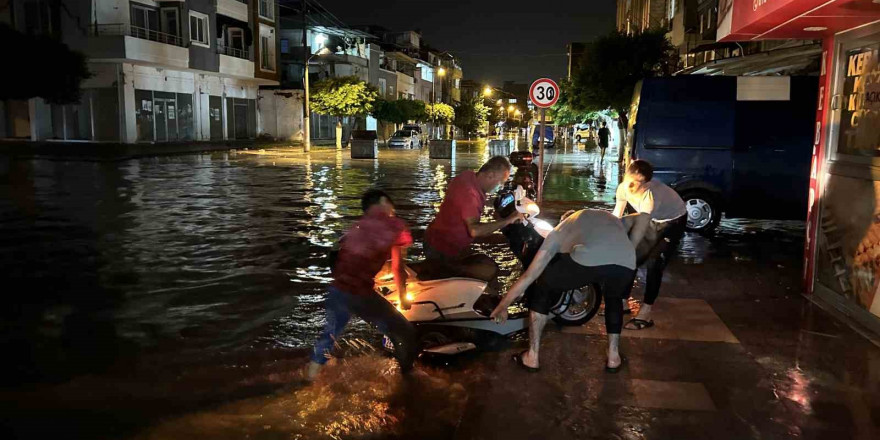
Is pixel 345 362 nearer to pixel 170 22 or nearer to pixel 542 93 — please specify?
pixel 542 93

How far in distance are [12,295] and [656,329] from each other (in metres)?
6.52

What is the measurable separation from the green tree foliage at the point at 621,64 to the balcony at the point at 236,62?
25577mm

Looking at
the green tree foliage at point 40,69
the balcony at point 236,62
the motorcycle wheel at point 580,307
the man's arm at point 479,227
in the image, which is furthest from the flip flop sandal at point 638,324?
the balcony at point 236,62

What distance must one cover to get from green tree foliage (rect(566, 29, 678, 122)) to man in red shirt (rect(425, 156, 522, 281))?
935 inches

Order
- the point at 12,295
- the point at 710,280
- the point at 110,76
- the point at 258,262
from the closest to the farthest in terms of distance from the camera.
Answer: the point at 12,295, the point at 710,280, the point at 258,262, the point at 110,76

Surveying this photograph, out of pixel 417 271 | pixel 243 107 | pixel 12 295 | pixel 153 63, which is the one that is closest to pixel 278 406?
pixel 417 271

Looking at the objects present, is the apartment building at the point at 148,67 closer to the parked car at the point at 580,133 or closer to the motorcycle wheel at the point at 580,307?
the motorcycle wheel at the point at 580,307

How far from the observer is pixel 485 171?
237 inches

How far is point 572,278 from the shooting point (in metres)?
5.11

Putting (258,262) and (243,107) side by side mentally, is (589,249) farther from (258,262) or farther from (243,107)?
(243,107)

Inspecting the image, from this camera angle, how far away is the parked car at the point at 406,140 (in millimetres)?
48188

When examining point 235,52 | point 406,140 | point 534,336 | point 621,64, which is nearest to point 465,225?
point 534,336

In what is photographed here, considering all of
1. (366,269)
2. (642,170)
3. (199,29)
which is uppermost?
(199,29)

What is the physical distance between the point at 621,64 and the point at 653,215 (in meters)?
23.4
